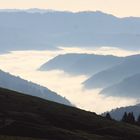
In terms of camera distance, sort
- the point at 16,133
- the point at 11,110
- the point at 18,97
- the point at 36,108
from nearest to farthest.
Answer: the point at 16,133 → the point at 11,110 → the point at 36,108 → the point at 18,97

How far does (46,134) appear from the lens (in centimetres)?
9588

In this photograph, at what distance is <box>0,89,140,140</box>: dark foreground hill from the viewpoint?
9538cm

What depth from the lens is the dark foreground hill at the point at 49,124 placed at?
9538cm

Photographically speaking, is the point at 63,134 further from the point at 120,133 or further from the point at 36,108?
the point at 36,108

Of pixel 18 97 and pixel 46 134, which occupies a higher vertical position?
pixel 18 97

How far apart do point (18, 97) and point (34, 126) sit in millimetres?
45434

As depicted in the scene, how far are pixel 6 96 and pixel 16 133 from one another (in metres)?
48.8

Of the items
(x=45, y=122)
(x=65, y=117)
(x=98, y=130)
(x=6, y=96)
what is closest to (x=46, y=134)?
(x=45, y=122)

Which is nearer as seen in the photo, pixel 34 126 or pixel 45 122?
pixel 34 126

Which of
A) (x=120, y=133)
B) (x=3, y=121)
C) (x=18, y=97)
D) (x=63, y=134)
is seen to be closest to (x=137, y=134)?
(x=120, y=133)

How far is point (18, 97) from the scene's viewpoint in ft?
479

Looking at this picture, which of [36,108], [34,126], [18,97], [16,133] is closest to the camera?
[16,133]

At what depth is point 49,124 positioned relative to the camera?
366 ft

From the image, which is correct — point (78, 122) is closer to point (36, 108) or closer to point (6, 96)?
point (36, 108)
